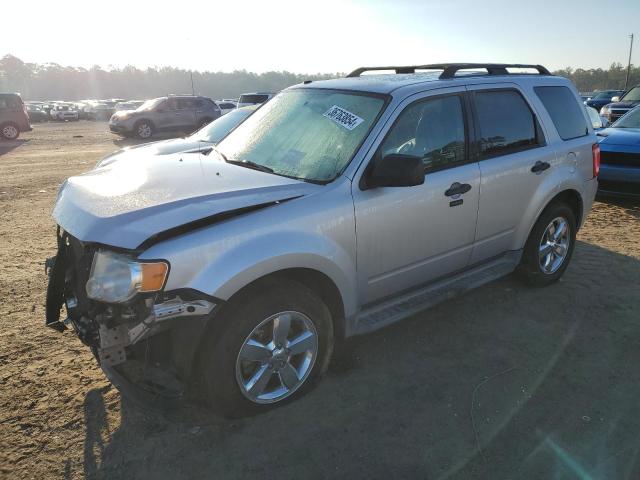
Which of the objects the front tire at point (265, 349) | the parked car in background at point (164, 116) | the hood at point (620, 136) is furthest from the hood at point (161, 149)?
the parked car in background at point (164, 116)

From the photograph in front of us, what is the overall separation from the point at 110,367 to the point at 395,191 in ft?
6.50

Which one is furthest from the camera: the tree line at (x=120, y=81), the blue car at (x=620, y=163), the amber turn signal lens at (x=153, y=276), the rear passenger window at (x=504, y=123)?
the tree line at (x=120, y=81)

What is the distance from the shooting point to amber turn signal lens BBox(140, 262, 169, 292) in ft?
7.25

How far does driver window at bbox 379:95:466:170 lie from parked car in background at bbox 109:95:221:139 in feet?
57.8

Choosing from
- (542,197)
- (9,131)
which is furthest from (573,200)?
(9,131)

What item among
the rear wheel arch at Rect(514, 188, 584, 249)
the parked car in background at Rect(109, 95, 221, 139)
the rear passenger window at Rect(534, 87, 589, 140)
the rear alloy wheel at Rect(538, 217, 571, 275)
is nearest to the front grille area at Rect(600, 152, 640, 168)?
the rear passenger window at Rect(534, 87, 589, 140)

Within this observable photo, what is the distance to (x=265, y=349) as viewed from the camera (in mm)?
2625

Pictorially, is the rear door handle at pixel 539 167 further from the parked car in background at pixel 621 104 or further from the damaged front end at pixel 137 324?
the parked car in background at pixel 621 104

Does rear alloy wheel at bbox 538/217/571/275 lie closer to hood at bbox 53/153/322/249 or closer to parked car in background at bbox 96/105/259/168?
hood at bbox 53/153/322/249

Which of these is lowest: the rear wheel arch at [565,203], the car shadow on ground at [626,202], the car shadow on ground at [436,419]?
the car shadow on ground at [436,419]

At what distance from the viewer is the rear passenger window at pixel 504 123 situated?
11.9 feet

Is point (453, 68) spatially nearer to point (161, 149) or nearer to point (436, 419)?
point (436, 419)

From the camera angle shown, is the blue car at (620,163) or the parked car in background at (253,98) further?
the parked car in background at (253,98)

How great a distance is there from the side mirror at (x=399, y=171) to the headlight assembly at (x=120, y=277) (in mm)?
1342
